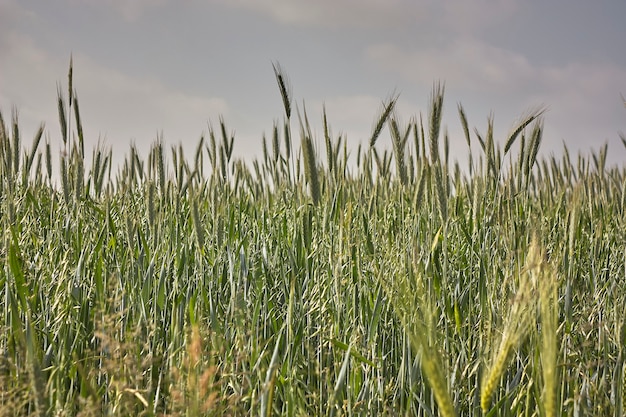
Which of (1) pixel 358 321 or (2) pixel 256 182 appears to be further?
(2) pixel 256 182

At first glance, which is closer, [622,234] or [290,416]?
[290,416]

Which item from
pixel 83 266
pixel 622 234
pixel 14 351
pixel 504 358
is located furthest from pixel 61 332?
pixel 622 234

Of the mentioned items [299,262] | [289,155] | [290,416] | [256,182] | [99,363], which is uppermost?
[256,182]

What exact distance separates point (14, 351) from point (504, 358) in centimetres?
127

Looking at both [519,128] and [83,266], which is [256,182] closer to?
[83,266]

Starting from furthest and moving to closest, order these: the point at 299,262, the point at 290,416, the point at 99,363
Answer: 1. the point at 299,262
2. the point at 99,363
3. the point at 290,416

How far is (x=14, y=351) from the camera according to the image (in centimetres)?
152

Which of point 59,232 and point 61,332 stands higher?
point 59,232

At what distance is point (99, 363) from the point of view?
5.45 ft

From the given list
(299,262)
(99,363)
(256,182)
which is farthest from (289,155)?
(256,182)

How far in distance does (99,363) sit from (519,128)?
4.63 feet

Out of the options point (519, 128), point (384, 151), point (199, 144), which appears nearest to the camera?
point (519, 128)

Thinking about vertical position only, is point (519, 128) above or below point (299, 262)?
above

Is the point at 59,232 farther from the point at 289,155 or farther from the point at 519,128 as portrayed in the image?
the point at 519,128
